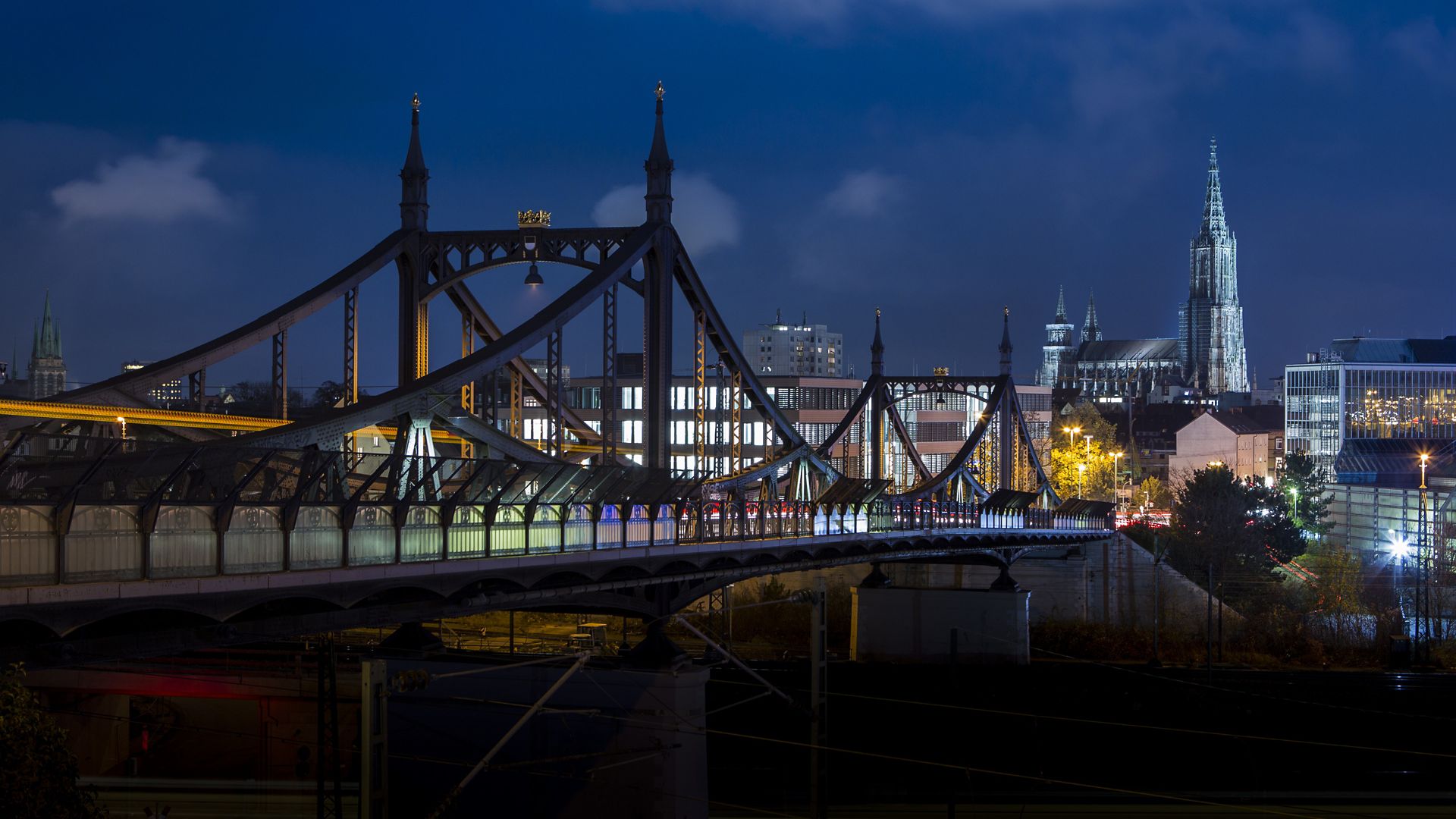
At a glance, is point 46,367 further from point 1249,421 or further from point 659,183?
point 1249,421

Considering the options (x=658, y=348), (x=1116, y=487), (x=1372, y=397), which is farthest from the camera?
(x=1372, y=397)

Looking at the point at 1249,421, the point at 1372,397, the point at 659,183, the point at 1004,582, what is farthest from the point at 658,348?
the point at 1249,421

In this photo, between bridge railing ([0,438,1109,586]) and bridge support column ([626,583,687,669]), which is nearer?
bridge railing ([0,438,1109,586])

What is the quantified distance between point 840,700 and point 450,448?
1626cm

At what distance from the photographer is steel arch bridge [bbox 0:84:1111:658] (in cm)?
1855

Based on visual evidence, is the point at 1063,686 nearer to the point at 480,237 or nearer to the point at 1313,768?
the point at 1313,768

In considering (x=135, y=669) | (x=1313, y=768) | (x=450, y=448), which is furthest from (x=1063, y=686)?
(x=135, y=669)

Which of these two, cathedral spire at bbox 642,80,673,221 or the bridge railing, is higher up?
cathedral spire at bbox 642,80,673,221

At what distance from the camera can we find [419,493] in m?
25.4

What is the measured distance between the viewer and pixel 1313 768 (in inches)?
1982

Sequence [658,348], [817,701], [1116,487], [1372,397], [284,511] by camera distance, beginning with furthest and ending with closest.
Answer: [1372,397] < [1116,487] < [658,348] < [817,701] < [284,511]

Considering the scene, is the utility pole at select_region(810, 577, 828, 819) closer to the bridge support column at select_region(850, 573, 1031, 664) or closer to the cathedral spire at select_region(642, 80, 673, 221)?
the cathedral spire at select_region(642, 80, 673, 221)

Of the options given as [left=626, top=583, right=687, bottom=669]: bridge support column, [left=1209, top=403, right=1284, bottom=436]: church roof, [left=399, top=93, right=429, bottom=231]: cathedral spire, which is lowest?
[left=626, top=583, right=687, bottom=669]: bridge support column

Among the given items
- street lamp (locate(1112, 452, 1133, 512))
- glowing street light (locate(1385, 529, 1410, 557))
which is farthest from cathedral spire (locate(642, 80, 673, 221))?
street lamp (locate(1112, 452, 1133, 512))
